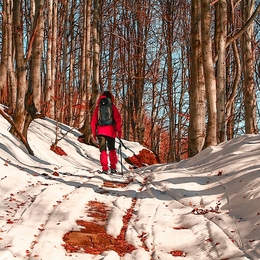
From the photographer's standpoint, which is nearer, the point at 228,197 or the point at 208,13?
the point at 228,197

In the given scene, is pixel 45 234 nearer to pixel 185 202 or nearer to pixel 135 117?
pixel 185 202

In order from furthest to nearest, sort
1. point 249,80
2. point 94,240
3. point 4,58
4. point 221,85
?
point 4,58 < point 249,80 < point 221,85 < point 94,240

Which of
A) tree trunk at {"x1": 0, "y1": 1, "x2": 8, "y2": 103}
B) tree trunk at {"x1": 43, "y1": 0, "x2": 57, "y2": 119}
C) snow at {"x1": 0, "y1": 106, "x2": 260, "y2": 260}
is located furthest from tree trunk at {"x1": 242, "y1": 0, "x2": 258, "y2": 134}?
tree trunk at {"x1": 0, "y1": 1, "x2": 8, "y2": 103}

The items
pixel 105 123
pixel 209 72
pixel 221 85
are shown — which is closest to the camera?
pixel 105 123

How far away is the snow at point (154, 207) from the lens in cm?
330

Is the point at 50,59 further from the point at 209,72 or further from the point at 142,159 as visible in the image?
the point at 209,72

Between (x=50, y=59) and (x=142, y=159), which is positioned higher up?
(x=50, y=59)

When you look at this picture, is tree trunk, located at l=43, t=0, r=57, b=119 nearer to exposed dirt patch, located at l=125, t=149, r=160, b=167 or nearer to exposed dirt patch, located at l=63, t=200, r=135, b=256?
exposed dirt patch, located at l=125, t=149, r=160, b=167

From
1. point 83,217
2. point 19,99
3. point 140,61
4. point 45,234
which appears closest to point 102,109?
point 19,99

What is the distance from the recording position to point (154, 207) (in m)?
4.83

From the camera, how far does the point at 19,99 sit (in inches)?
336

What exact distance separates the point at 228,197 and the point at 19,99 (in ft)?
18.8

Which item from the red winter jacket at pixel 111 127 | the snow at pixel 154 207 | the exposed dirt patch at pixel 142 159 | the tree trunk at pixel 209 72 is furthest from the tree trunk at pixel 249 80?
the red winter jacket at pixel 111 127

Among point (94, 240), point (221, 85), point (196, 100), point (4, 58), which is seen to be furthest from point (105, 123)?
point (4, 58)
